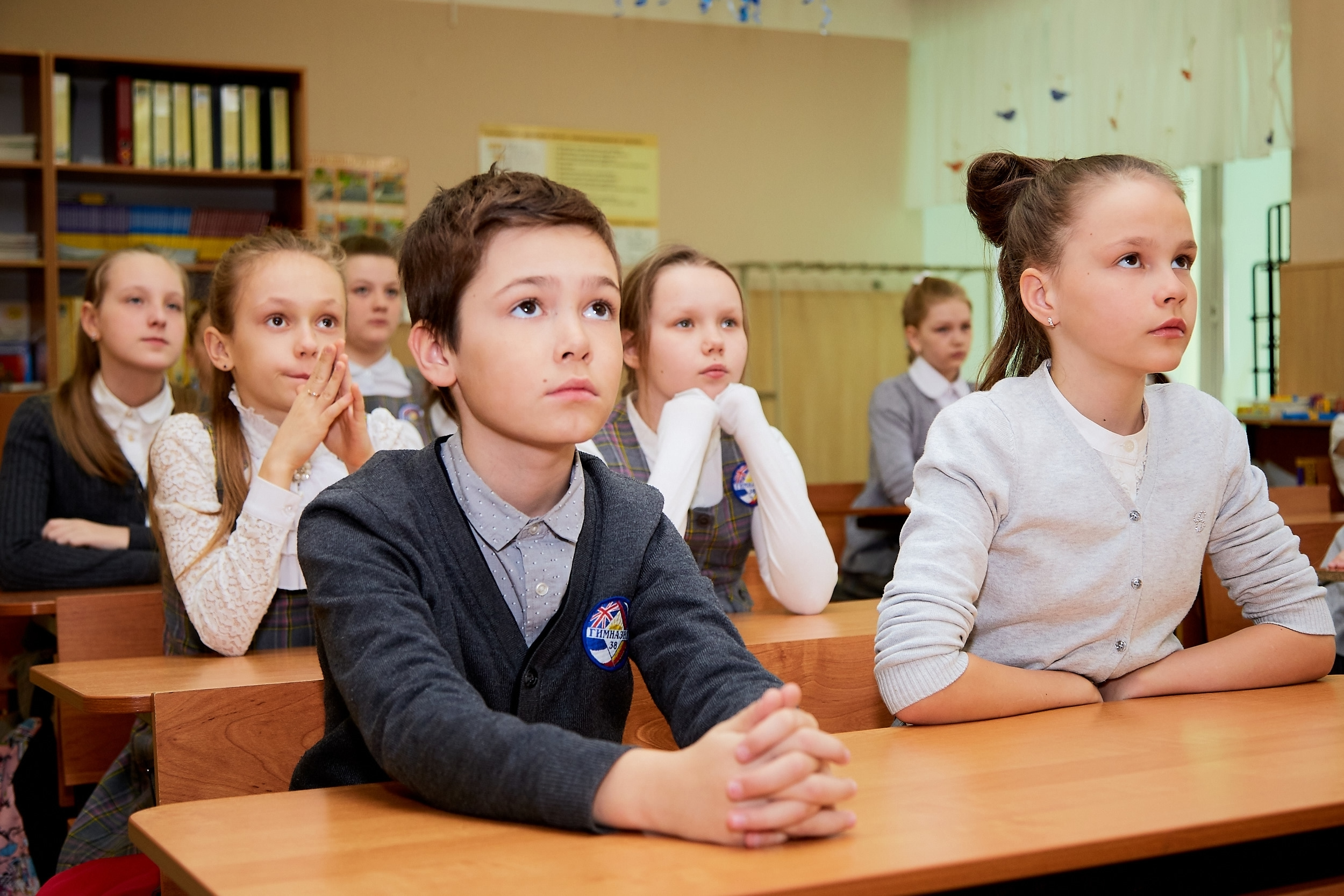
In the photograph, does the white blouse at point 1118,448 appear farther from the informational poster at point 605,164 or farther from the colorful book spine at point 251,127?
the informational poster at point 605,164

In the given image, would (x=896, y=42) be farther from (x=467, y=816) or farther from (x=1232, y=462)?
(x=467, y=816)

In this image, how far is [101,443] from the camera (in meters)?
2.88

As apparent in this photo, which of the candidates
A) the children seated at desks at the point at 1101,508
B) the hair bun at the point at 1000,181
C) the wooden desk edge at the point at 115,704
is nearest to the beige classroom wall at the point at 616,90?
the hair bun at the point at 1000,181

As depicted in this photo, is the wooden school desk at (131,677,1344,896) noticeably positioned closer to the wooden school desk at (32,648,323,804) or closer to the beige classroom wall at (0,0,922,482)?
the wooden school desk at (32,648,323,804)

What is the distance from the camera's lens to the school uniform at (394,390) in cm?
339

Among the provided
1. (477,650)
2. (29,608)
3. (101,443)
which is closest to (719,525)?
(477,650)

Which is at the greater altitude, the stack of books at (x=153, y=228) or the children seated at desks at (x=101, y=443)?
the stack of books at (x=153, y=228)

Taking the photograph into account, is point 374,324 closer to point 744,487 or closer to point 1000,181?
point 744,487

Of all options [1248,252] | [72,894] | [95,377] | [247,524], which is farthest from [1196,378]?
[72,894]

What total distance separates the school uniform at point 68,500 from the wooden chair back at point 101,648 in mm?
699

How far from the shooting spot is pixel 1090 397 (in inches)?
56.9

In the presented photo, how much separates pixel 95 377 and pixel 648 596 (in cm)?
230

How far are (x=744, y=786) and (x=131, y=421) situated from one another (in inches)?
102

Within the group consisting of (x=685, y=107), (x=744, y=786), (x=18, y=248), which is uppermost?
(x=685, y=107)
